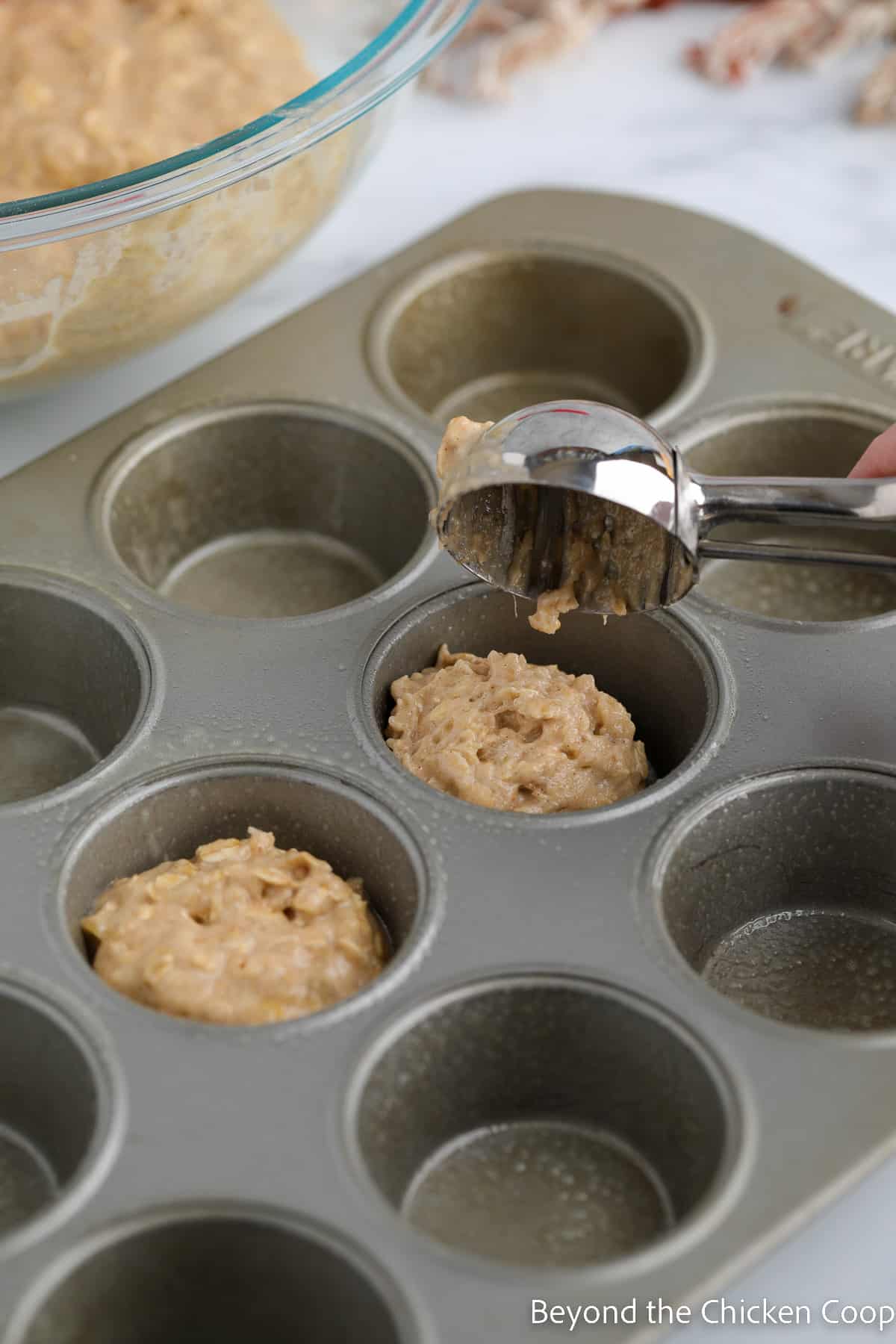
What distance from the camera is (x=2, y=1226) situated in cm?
160

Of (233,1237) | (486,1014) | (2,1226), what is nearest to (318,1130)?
(233,1237)

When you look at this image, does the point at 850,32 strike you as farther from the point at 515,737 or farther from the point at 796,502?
the point at 515,737

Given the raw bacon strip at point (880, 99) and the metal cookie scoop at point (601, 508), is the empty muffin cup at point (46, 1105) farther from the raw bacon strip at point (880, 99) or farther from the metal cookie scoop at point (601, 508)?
the raw bacon strip at point (880, 99)

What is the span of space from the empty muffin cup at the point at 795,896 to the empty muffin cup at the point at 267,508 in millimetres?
630

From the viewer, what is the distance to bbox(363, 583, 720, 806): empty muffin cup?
1.95m

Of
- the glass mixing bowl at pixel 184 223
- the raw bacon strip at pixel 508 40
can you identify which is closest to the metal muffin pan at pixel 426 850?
the glass mixing bowl at pixel 184 223

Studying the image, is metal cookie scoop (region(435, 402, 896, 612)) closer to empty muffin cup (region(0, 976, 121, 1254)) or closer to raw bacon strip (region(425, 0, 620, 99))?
empty muffin cup (region(0, 976, 121, 1254))

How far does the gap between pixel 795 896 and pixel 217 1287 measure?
0.82 m

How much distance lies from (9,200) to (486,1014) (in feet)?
4.07

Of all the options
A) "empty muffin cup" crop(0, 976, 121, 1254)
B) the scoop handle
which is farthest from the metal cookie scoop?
"empty muffin cup" crop(0, 976, 121, 1254)

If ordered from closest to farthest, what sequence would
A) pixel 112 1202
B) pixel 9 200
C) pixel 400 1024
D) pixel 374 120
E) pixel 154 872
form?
pixel 112 1202, pixel 400 1024, pixel 154 872, pixel 9 200, pixel 374 120

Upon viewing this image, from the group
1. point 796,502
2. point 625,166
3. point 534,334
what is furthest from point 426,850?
point 625,166

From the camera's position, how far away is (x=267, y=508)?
2.36 m

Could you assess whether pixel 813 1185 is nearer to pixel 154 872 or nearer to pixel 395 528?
pixel 154 872
